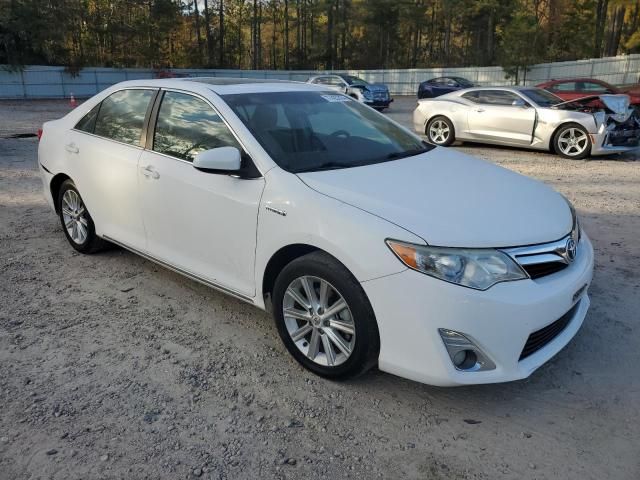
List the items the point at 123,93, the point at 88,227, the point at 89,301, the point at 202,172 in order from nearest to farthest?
A: 1. the point at 202,172
2. the point at 89,301
3. the point at 123,93
4. the point at 88,227

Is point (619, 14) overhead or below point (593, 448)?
overhead

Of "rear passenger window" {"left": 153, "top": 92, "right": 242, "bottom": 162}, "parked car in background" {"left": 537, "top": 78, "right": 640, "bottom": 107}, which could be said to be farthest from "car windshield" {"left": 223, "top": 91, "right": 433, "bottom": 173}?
"parked car in background" {"left": 537, "top": 78, "right": 640, "bottom": 107}

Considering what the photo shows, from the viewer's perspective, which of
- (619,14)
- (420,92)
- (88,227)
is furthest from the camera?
(619,14)

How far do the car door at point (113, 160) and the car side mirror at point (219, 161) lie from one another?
3.41 feet

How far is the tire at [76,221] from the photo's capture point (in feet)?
15.8

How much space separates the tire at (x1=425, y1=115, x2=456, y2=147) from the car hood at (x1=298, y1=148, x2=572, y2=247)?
852 centimetres

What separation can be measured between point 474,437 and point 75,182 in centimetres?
387

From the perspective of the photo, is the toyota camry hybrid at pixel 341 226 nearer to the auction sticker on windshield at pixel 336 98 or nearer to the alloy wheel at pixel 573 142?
the auction sticker on windshield at pixel 336 98

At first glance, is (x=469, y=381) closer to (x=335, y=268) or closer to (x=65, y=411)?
(x=335, y=268)

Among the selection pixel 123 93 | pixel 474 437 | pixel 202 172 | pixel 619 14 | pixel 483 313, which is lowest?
pixel 474 437

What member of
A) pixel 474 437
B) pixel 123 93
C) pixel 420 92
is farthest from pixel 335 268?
pixel 420 92

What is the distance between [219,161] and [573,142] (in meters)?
9.02

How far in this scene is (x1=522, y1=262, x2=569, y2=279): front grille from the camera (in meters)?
2.73

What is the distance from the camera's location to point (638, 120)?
10.4 meters
